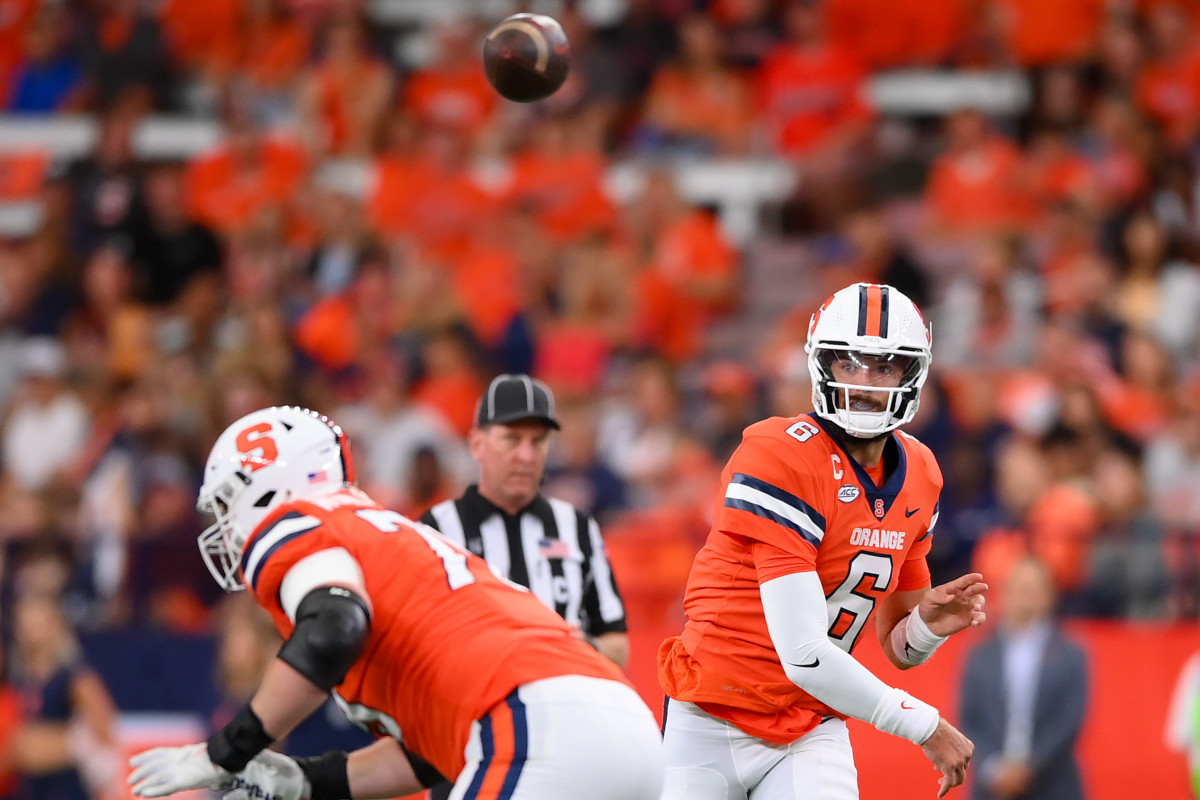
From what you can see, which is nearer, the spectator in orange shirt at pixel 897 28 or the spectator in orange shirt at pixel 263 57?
the spectator in orange shirt at pixel 897 28

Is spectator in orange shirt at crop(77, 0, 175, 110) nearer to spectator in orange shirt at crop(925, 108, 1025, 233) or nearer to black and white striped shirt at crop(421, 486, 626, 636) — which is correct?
spectator in orange shirt at crop(925, 108, 1025, 233)

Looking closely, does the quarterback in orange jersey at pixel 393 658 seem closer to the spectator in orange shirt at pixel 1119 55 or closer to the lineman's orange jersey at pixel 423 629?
the lineman's orange jersey at pixel 423 629

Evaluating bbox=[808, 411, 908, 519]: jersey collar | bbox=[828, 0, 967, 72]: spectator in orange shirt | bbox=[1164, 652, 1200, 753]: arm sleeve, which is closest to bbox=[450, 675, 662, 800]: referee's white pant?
bbox=[808, 411, 908, 519]: jersey collar

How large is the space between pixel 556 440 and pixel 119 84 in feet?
19.8

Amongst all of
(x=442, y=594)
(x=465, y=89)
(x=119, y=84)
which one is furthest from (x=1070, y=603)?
(x=119, y=84)

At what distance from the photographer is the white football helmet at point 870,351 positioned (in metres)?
4.71

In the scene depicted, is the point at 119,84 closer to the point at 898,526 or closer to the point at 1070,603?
the point at 1070,603

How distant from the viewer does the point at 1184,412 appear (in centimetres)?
903

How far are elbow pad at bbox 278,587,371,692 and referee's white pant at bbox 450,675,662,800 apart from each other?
0.35m

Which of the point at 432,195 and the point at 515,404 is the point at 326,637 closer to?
the point at 515,404

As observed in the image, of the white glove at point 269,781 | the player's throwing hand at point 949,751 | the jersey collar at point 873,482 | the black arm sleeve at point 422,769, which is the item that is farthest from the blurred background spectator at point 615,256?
the white glove at point 269,781

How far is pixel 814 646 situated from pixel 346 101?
939 cm

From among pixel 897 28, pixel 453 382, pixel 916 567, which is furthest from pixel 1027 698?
pixel 897 28

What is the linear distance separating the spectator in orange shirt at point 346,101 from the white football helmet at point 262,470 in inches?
348
